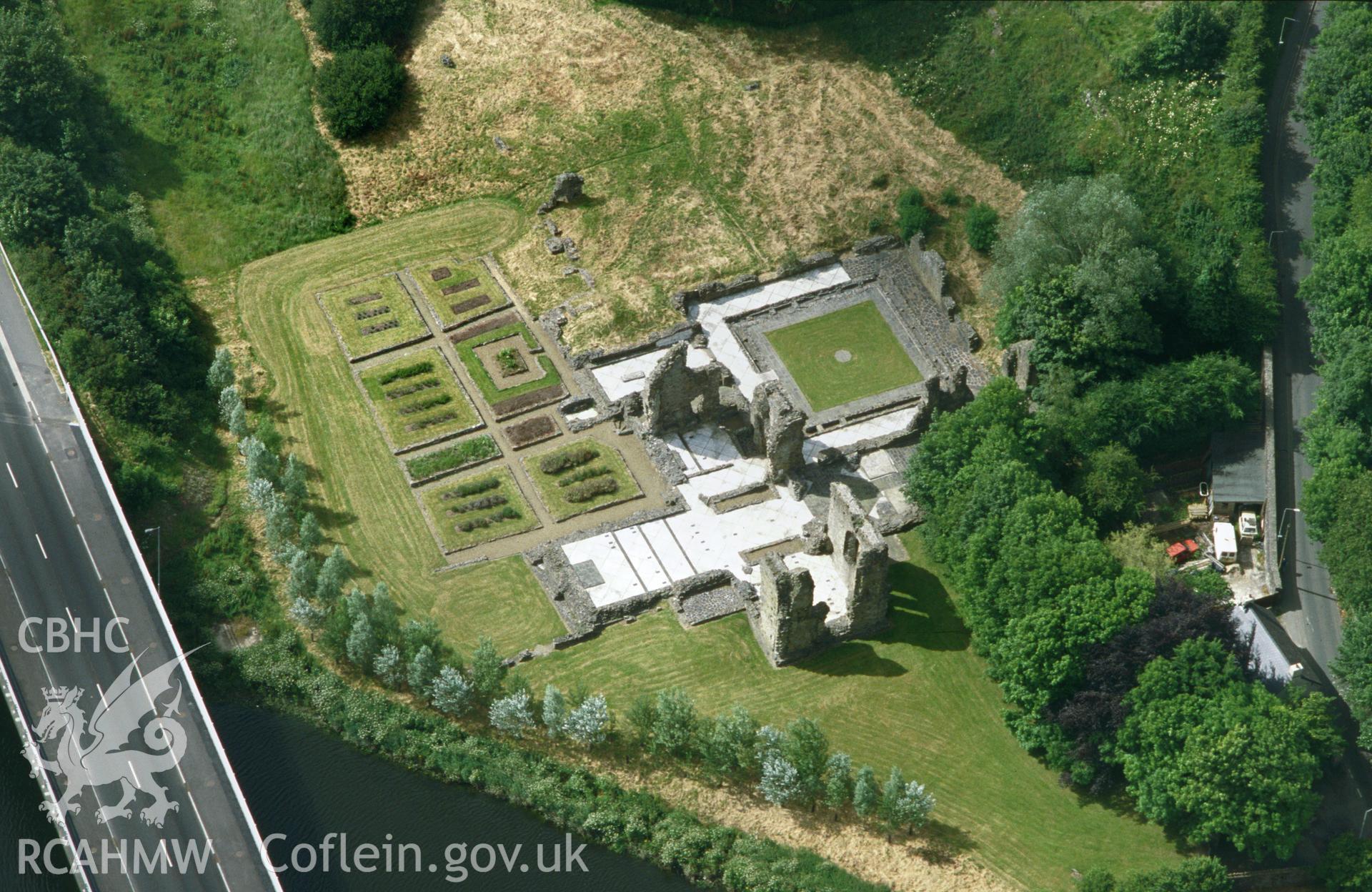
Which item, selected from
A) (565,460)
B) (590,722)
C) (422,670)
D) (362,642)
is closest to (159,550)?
(362,642)

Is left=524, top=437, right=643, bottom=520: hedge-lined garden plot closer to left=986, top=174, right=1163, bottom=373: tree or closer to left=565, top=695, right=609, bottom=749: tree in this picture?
left=565, top=695, right=609, bottom=749: tree

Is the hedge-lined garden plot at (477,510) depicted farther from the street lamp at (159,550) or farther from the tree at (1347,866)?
the tree at (1347,866)

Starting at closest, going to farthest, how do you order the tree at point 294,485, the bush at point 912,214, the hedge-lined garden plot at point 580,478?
the tree at point 294,485 → the hedge-lined garden plot at point 580,478 → the bush at point 912,214

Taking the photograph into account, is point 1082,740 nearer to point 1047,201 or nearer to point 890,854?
point 890,854

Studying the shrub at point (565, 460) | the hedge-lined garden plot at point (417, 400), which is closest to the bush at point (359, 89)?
the hedge-lined garden plot at point (417, 400)

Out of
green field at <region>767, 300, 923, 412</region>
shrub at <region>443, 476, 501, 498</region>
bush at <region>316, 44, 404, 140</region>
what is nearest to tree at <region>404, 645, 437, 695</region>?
shrub at <region>443, 476, 501, 498</region>

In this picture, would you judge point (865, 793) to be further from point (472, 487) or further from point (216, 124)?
point (216, 124)
